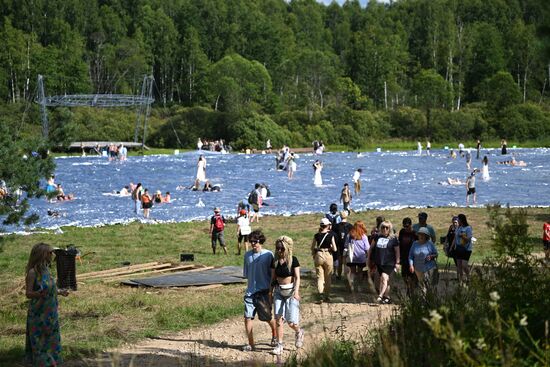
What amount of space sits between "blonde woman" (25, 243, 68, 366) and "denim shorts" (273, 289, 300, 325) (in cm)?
256

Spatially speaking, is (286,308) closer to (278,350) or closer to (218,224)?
(278,350)

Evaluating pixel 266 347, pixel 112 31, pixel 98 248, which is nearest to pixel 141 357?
pixel 266 347

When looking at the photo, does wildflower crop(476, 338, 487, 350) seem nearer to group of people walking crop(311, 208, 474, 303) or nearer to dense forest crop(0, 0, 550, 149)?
group of people walking crop(311, 208, 474, 303)

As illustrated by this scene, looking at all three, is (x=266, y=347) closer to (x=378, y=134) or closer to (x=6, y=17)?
A: (x=378, y=134)

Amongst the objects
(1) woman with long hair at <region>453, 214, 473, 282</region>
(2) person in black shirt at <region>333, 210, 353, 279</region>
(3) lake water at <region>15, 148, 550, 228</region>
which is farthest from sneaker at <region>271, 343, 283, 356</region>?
(3) lake water at <region>15, 148, 550, 228</region>

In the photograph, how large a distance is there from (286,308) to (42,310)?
2806 millimetres

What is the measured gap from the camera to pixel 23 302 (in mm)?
13547

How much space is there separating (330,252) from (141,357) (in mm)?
4334

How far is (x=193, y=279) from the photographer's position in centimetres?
1559

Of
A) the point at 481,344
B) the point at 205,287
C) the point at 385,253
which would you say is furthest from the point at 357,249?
the point at 481,344

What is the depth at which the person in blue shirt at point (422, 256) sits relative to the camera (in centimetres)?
1268

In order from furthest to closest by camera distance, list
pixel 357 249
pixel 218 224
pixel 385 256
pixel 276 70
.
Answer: pixel 276 70 → pixel 218 224 → pixel 357 249 → pixel 385 256

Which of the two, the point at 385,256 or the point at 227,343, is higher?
the point at 385,256

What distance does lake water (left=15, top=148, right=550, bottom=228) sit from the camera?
32.6 m
